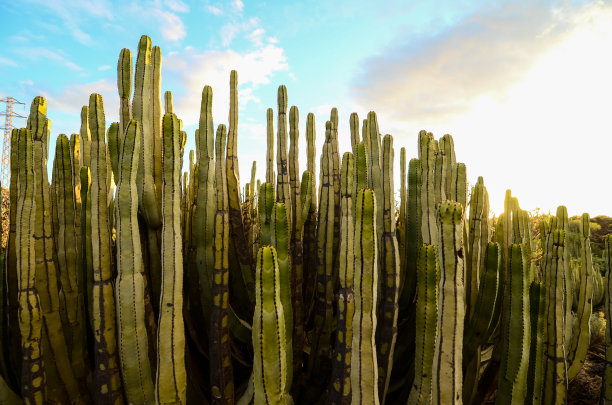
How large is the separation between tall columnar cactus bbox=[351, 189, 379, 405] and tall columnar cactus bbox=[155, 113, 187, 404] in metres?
0.87

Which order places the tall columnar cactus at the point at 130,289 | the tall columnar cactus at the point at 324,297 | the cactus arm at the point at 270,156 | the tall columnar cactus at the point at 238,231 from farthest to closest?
the cactus arm at the point at 270,156 < the tall columnar cactus at the point at 238,231 < the tall columnar cactus at the point at 324,297 < the tall columnar cactus at the point at 130,289

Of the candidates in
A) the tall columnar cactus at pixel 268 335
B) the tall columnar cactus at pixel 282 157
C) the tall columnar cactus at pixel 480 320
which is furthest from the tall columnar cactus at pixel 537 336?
the tall columnar cactus at pixel 282 157

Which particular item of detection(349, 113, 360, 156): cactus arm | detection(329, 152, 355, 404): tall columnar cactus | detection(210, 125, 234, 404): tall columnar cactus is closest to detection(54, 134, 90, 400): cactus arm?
detection(210, 125, 234, 404): tall columnar cactus

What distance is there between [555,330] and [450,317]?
1157 millimetres

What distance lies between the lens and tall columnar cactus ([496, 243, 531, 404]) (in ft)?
5.97

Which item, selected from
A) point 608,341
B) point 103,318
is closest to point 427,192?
point 608,341

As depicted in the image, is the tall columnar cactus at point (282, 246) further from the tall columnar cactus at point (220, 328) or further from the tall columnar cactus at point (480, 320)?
the tall columnar cactus at point (480, 320)

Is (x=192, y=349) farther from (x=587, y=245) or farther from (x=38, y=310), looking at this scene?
(x=587, y=245)

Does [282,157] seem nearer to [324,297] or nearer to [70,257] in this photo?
[324,297]

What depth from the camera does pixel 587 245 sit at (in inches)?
115

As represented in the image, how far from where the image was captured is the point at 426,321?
1679mm

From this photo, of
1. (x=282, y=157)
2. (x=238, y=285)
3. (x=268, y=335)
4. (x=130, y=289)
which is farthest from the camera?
(x=282, y=157)

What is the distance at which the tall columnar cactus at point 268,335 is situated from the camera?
4.21 ft

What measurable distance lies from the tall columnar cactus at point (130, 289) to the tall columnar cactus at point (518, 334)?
1.93 meters
